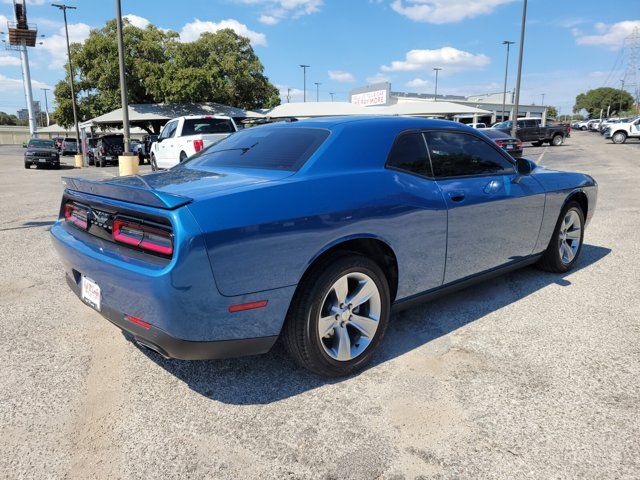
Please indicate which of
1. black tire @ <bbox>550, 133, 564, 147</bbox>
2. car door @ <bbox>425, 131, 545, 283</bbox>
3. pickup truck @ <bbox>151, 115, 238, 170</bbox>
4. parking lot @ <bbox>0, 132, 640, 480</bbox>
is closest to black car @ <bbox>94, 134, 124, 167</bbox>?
pickup truck @ <bbox>151, 115, 238, 170</bbox>

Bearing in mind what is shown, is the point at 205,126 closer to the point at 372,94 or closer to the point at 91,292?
the point at 91,292

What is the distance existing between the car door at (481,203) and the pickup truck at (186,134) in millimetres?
9641

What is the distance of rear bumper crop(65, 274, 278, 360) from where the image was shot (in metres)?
2.33

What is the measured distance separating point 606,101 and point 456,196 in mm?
139041

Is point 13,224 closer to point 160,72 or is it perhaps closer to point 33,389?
point 33,389

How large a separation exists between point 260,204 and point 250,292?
1.44 ft

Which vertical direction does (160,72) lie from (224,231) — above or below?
above

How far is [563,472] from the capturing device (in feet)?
6.87

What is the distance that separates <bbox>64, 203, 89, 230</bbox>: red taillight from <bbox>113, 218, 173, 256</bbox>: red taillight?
1.59 feet

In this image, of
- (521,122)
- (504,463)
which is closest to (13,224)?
(504,463)

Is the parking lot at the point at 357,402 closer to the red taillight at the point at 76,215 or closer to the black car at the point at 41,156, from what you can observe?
the red taillight at the point at 76,215

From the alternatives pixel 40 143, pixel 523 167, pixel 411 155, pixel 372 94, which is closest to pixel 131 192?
pixel 411 155

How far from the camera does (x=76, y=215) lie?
3145 mm

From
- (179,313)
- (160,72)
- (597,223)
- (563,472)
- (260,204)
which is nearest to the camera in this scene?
(563,472)
